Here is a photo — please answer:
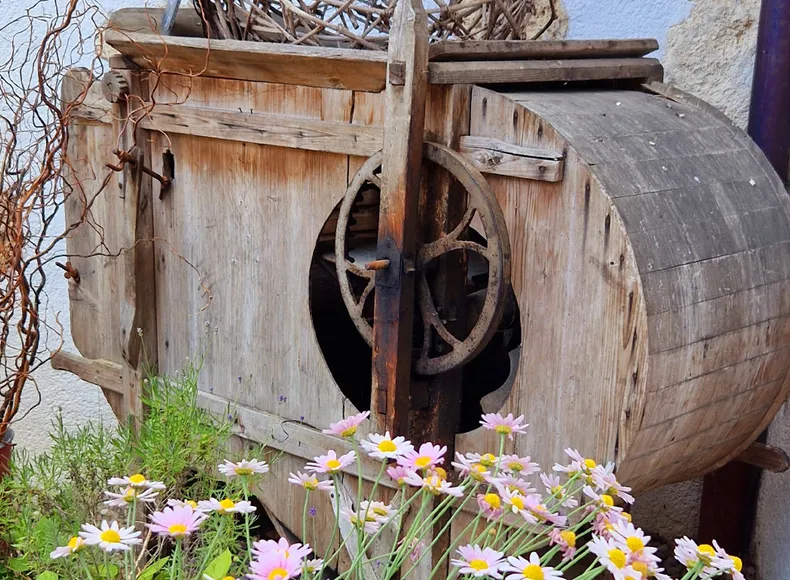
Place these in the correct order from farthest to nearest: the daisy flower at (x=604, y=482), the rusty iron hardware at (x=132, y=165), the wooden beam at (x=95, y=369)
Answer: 1. the wooden beam at (x=95, y=369)
2. the rusty iron hardware at (x=132, y=165)
3. the daisy flower at (x=604, y=482)

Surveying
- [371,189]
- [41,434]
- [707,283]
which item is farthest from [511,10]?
[41,434]

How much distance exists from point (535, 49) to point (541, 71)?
10 centimetres

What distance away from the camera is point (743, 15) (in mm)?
3410

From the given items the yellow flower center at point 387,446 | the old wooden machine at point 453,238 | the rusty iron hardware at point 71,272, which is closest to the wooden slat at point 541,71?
the old wooden machine at point 453,238

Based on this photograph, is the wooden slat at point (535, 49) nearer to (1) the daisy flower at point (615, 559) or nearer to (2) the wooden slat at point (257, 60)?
(2) the wooden slat at point (257, 60)

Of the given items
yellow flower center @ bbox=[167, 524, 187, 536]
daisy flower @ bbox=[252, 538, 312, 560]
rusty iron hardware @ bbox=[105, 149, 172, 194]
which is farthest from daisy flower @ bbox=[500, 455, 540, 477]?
rusty iron hardware @ bbox=[105, 149, 172, 194]

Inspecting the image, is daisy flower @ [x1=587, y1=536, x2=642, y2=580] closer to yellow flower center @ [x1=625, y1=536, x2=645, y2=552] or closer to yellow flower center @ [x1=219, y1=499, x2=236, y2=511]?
yellow flower center @ [x1=625, y1=536, x2=645, y2=552]

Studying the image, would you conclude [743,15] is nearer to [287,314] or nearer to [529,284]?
[529,284]

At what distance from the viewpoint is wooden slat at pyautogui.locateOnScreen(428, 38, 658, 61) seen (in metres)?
2.54

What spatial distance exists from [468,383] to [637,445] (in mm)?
1098

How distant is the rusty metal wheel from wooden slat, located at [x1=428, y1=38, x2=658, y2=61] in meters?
0.24

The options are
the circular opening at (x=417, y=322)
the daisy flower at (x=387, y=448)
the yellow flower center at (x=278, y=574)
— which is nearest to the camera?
the yellow flower center at (x=278, y=574)

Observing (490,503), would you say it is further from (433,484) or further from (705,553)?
(705,553)

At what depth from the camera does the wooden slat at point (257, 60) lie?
8.64 feet
